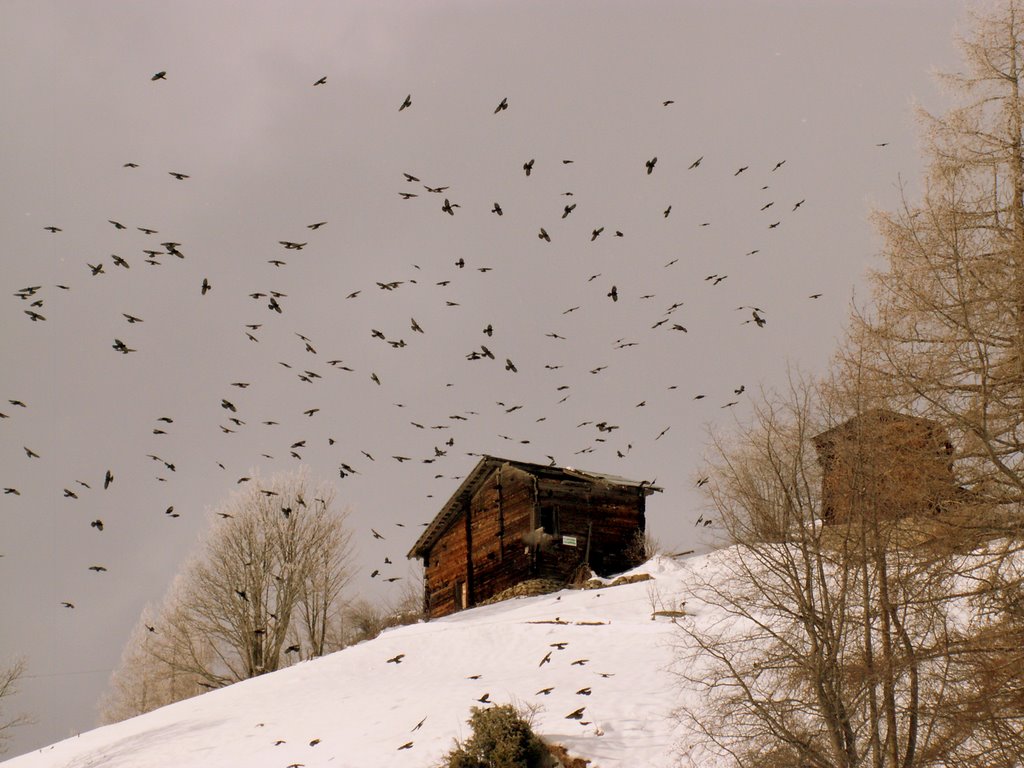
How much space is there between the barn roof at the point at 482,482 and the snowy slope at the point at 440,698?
26.3 feet

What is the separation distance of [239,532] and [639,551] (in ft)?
67.1

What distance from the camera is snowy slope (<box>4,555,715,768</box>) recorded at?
2053 centimetres

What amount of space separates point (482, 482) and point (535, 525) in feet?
16.4

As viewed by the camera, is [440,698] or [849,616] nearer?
[849,616]

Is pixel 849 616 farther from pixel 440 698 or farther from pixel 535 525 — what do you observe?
pixel 535 525

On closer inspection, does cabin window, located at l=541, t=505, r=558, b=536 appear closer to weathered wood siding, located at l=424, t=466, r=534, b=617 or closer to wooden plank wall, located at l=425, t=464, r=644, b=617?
wooden plank wall, located at l=425, t=464, r=644, b=617

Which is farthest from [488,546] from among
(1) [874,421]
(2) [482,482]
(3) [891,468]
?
(3) [891,468]

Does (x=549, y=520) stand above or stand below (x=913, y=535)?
above

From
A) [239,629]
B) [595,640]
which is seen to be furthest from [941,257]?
[239,629]

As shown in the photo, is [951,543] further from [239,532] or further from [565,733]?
[239,532]

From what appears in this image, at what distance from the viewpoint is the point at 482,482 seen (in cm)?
4569

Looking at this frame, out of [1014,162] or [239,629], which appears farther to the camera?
[239,629]

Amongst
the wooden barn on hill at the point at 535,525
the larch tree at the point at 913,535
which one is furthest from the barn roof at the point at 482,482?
the larch tree at the point at 913,535

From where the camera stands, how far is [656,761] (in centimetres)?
1822
